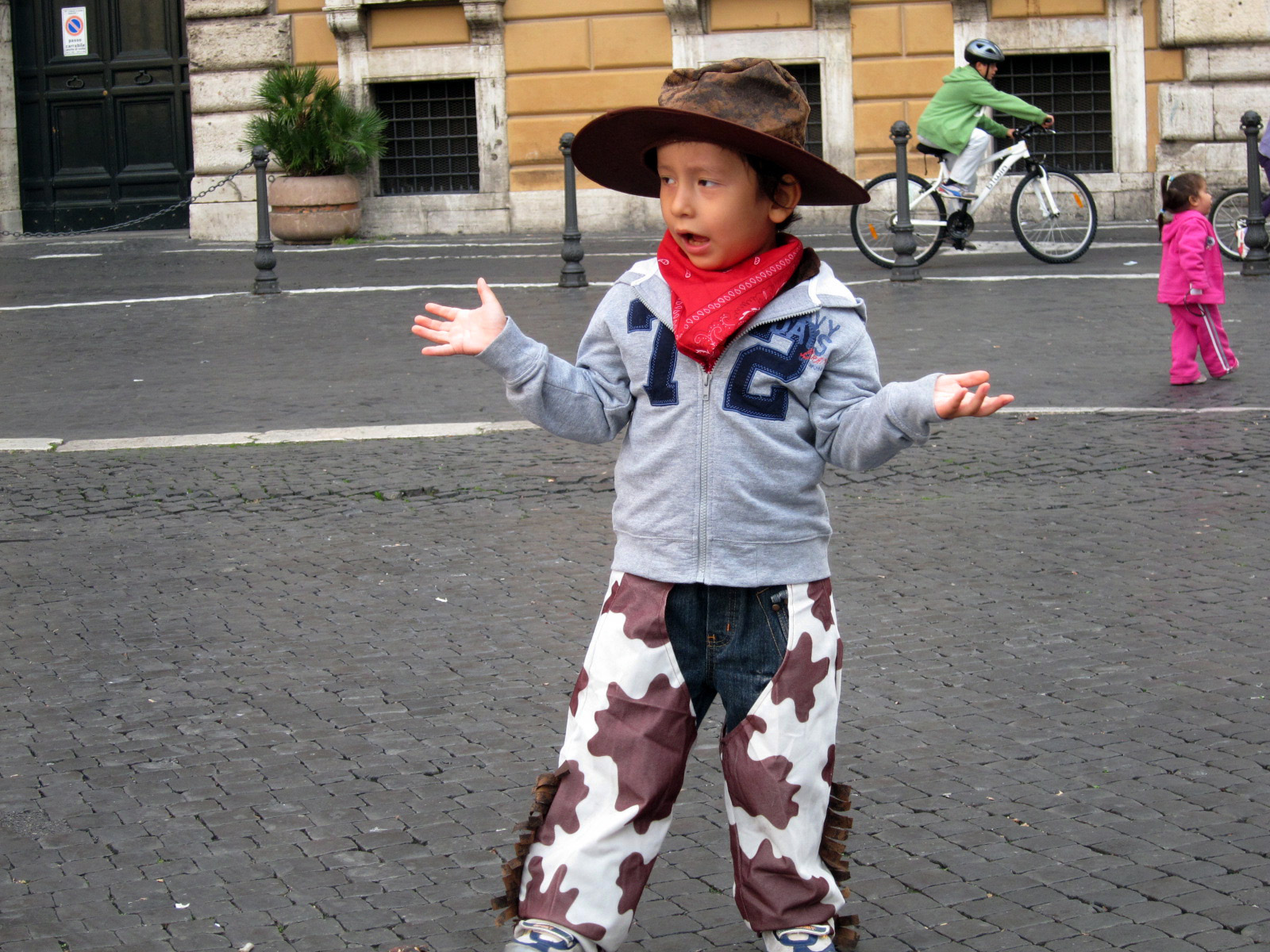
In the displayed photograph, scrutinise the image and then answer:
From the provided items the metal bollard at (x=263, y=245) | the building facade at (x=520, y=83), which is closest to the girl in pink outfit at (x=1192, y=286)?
the metal bollard at (x=263, y=245)

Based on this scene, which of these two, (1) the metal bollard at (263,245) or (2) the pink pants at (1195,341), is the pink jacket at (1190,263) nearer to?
(2) the pink pants at (1195,341)

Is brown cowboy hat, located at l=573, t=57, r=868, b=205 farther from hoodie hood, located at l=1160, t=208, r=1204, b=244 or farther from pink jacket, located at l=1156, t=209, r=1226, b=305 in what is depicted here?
hoodie hood, located at l=1160, t=208, r=1204, b=244

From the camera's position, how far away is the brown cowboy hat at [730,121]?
2.65 m

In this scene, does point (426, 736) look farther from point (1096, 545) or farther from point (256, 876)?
point (1096, 545)

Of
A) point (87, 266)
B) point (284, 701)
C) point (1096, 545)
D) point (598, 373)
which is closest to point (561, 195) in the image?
point (87, 266)

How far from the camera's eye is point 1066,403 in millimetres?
7852

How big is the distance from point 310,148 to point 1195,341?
11.0 m

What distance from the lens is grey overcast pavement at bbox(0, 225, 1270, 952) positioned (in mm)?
3174

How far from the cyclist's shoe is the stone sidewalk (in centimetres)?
654

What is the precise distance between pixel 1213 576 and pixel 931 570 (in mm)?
844

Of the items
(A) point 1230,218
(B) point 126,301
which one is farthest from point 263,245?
(A) point 1230,218

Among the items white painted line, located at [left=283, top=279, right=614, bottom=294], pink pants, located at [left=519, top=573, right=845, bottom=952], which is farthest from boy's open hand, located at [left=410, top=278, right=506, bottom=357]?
white painted line, located at [left=283, top=279, right=614, bottom=294]

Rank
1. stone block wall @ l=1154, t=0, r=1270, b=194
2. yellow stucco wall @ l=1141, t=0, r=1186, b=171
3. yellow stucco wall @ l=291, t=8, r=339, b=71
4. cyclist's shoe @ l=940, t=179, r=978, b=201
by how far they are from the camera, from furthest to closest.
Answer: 1. yellow stucco wall @ l=291, t=8, r=339, b=71
2. yellow stucco wall @ l=1141, t=0, r=1186, b=171
3. stone block wall @ l=1154, t=0, r=1270, b=194
4. cyclist's shoe @ l=940, t=179, r=978, b=201

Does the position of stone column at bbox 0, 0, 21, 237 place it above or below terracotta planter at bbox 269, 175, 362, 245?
above
